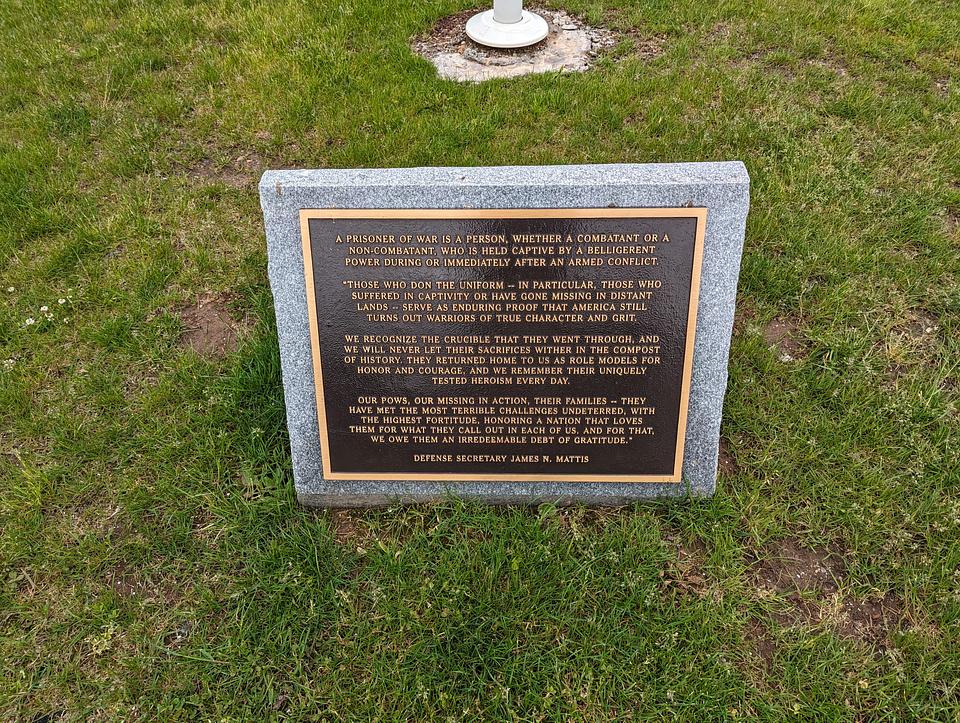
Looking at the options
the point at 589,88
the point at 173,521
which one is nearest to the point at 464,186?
the point at 173,521

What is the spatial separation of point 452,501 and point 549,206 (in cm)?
135

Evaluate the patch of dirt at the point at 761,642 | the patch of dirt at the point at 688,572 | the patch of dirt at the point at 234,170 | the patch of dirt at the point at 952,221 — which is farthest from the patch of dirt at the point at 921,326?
the patch of dirt at the point at 234,170

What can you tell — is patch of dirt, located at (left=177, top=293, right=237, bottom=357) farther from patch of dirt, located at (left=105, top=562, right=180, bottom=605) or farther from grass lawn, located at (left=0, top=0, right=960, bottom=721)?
patch of dirt, located at (left=105, top=562, right=180, bottom=605)

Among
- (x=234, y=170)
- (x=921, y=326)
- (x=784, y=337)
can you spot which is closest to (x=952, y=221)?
(x=921, y=326)

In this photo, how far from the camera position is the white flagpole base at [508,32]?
19.1ft

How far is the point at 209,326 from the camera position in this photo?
4102 millimetres

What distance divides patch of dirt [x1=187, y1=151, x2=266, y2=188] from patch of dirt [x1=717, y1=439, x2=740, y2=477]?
11.3 feet

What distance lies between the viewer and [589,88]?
17.4ft

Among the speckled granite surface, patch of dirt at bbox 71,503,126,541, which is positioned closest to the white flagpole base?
the speckled granite surface

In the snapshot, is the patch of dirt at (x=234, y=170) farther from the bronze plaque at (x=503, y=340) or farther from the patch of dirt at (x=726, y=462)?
the patch of dirt at (x=726, y=462)

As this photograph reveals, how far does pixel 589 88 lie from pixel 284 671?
14.1 feet

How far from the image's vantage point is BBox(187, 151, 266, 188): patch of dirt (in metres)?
4.99

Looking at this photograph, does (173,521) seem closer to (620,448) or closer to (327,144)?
(620,448)

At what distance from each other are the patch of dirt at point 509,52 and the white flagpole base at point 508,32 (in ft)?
0.27
